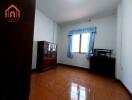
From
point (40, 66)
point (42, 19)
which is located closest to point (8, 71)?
point (40, 66)

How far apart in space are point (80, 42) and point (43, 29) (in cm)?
200

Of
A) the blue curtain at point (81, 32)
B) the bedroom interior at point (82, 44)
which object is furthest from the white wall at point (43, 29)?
the blue curtain at point (81, 32)

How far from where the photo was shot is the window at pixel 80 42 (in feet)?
15.0

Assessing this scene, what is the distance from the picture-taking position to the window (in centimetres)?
457

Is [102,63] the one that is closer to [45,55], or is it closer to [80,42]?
[80,42]

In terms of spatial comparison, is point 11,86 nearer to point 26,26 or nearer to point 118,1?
point 26,26

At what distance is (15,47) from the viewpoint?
28.1 inches

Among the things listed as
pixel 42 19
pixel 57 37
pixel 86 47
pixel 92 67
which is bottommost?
pixel 92 67

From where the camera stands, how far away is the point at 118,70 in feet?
9.53

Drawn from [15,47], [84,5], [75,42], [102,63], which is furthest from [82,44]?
[15,47]

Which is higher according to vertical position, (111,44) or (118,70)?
(111,44)

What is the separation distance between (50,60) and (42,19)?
191 cm

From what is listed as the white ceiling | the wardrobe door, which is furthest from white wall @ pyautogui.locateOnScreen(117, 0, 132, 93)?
the wardrobe door

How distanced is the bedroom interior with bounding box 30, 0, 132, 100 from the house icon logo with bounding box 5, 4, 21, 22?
1.99 metres
